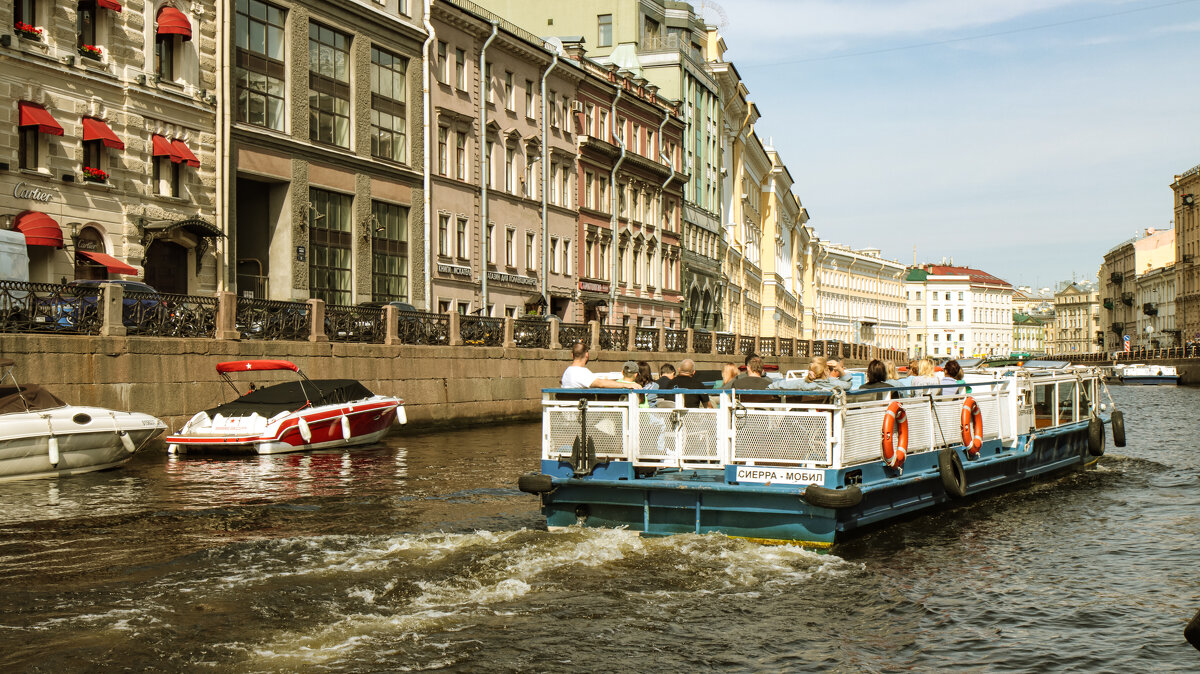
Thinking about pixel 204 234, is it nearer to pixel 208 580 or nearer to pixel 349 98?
pixel 349 98

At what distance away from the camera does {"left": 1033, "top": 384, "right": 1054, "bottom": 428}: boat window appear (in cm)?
1908

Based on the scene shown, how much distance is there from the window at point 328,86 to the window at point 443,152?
16.3 ft

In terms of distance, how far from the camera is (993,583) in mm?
10578

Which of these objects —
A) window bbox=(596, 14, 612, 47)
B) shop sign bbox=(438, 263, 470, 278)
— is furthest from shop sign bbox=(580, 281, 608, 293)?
window bbox=(596, 14, 612, 47)

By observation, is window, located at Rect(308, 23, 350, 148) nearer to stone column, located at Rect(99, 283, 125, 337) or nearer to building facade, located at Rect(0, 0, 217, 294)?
building facade, located at Rect(0, 0, 217, 294)

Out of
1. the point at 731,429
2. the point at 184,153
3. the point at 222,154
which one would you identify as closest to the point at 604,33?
the point at 222,154

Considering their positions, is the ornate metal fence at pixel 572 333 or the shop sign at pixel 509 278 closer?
the ornate metal fence at pixel 572 333

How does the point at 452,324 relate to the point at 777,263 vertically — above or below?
below

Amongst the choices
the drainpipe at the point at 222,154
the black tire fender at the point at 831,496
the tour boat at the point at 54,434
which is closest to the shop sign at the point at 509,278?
the drainpipe at the point at 222,154

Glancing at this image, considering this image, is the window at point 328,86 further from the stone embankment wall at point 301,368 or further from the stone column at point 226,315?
Answer: the stone column at point 226,315

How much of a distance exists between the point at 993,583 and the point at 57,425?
1333 cm

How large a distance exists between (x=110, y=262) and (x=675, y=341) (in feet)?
77.8

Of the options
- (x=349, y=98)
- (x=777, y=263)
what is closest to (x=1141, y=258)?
(x=777, y=263)

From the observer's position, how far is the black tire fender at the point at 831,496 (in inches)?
421
